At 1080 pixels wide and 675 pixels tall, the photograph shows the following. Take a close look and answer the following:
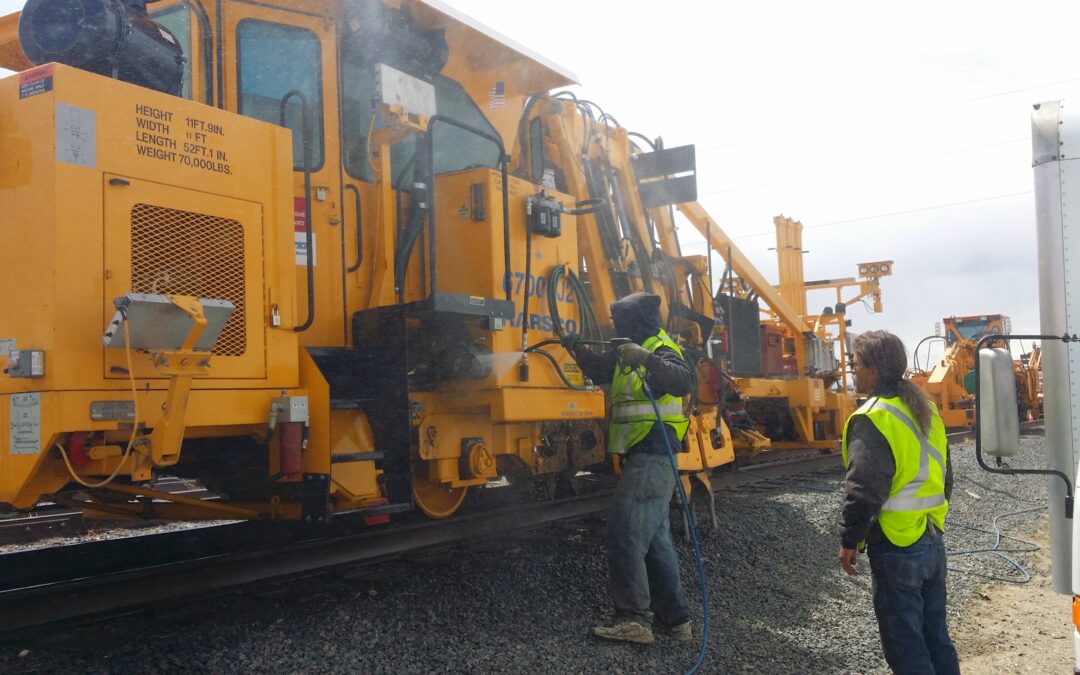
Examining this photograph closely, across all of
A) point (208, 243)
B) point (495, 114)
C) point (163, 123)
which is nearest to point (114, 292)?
point (208, 243)

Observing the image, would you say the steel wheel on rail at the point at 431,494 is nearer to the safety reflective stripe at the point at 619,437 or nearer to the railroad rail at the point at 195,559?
the railroad rail at the point at 195,559

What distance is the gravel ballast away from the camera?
379 centimetres

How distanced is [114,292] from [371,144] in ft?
6.68

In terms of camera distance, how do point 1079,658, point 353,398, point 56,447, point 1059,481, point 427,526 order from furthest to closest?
point 427,526 < point 353,398 < point 56,447 < point 1059,481 < point 1079,658

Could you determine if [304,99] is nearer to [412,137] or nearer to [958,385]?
[412,137]

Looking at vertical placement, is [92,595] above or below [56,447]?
below

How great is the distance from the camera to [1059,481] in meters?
3.12

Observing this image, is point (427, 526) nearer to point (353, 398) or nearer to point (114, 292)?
point (353, 398)

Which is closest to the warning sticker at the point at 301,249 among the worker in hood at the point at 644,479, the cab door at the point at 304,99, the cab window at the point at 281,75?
the cab door at the point at 304,99

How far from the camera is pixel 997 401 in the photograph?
303cm

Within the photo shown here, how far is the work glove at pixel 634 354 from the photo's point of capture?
4586 mm

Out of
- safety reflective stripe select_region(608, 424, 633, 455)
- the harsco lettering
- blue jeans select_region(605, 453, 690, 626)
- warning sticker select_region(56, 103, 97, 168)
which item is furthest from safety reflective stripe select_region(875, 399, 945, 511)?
warning sticker select_region(56, 103, 97, 168)

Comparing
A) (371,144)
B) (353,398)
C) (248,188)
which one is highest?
(371,144)

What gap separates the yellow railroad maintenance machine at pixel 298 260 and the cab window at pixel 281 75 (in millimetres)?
13
